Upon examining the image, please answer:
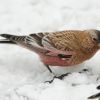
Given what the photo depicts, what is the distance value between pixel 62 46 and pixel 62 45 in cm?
1

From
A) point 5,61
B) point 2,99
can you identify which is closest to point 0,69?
point 5,61

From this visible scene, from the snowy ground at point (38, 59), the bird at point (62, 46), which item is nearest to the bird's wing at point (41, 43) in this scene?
the bird at point (62, 46)

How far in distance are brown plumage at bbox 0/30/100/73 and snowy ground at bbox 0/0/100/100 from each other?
0.61ft

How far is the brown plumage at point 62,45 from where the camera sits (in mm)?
6277

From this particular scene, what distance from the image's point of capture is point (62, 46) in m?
6.30

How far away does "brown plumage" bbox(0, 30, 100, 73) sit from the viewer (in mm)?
6277

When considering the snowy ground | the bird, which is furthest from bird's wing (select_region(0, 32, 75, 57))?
the snowy ground

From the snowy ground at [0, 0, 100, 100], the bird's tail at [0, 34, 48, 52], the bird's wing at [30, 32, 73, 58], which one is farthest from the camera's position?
the bird's tail at [0, 34, 48, 52]

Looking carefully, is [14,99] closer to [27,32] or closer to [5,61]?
[5,61]

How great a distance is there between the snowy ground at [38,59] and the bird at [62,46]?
0.58ft

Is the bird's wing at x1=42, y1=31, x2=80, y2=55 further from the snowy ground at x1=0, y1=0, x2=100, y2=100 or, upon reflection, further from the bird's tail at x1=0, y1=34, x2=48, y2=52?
the snowy ground at x1=0, y1=0, x2=100, y2=100

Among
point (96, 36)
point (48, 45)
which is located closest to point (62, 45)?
point (48, 45)

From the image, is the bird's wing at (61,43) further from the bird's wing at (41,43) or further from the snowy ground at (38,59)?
the snowy ground at (38,59)

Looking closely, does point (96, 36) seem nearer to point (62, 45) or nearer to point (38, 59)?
point (62, 45)
